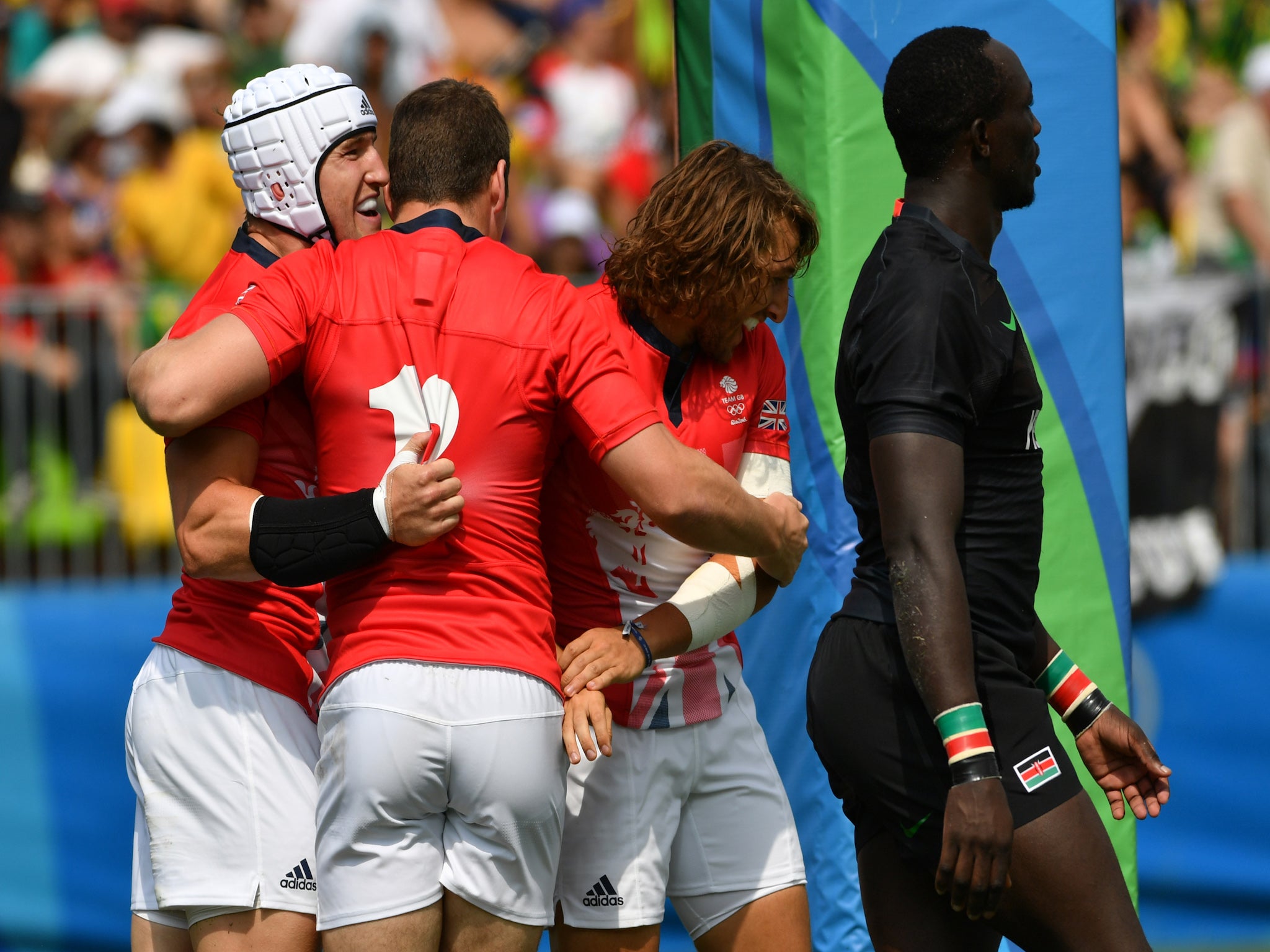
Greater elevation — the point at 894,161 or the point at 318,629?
the point at 894,161

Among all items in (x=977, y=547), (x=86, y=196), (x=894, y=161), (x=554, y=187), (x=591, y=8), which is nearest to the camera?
(x=977, y=547)

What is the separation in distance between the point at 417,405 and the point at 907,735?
109 cm

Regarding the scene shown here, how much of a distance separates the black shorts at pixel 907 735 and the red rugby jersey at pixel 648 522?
486 mm

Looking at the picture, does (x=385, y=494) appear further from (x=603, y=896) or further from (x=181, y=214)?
(x=181, y=214)

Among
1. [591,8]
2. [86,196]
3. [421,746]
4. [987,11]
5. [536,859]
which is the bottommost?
[536,859]

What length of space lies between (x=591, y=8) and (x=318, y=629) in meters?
9.86

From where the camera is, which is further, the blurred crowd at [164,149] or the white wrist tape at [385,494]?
the blurred crowd at [164,149]

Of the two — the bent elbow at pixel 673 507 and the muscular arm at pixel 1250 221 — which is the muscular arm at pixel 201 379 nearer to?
the bent elbow at pixel 673 507

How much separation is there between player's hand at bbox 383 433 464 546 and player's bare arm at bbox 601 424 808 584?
0.99 feet

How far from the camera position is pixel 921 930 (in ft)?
9.42

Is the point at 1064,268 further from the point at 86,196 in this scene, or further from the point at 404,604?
the point at 86,196

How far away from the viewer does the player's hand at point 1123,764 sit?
10.0 ft

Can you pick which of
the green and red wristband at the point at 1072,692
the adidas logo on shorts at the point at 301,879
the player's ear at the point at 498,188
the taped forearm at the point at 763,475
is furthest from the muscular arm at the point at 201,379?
the green and red wristband at the point at 1072,692

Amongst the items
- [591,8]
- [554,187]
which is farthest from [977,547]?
[591,8]
